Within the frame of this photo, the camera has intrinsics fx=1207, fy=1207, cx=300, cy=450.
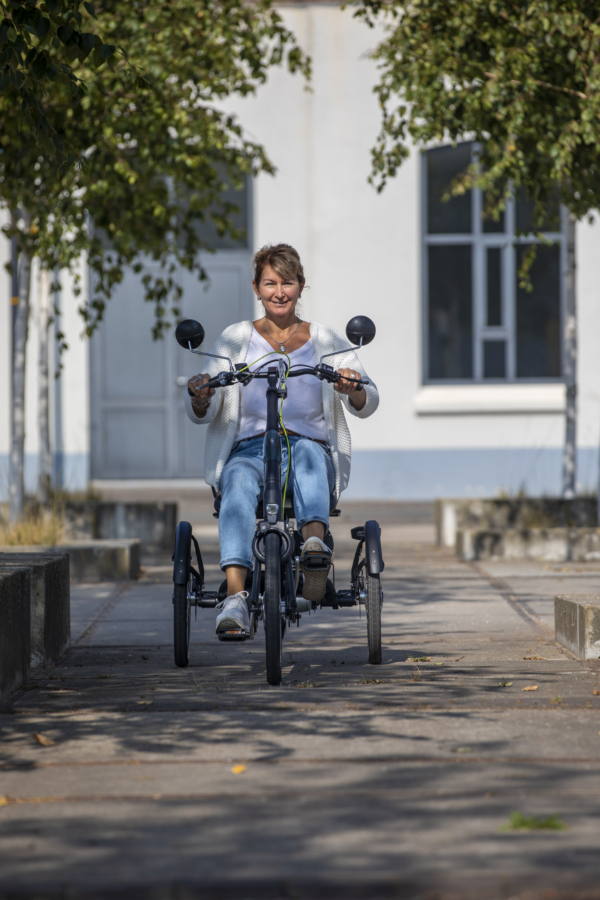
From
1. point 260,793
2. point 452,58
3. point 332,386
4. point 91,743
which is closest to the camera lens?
point 260,793

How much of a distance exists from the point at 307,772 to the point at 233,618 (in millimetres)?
1236

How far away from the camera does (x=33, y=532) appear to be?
27.0 ft

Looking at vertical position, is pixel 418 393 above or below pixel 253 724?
above

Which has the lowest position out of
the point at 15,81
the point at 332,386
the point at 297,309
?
the point at 332,386

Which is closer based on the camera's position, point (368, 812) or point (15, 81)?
point (368, 812)

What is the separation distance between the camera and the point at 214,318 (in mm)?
16328

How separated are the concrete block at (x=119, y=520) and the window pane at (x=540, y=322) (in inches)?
290

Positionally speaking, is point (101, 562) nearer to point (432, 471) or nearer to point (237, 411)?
point (237, 411)

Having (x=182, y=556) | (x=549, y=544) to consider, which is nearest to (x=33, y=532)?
(x=182, y=556)

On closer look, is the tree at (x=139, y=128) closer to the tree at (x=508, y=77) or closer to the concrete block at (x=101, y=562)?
the tree at (x=508, y=77)

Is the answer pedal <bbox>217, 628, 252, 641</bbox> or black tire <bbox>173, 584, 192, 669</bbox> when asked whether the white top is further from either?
pedal <bbox>217, 628, 252, 641</bbox>

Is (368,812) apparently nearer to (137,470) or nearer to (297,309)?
(297,309)

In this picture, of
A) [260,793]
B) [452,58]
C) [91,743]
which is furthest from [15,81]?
[452,58]

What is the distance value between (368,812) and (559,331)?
534 inches
